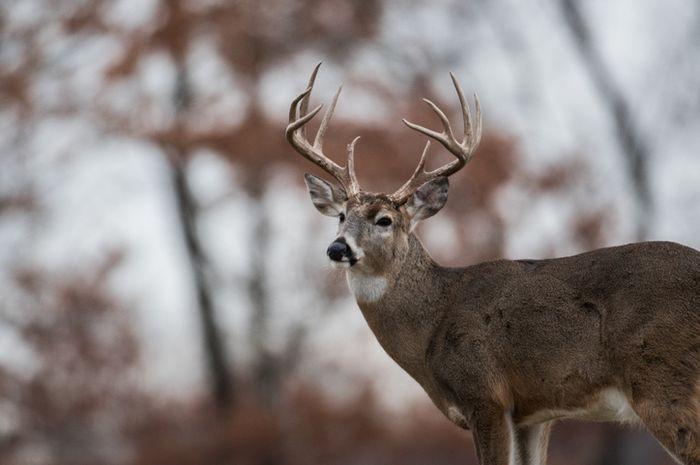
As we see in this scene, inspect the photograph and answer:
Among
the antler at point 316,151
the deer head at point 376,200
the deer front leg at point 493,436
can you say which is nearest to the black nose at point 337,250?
the deer head at point 376,200

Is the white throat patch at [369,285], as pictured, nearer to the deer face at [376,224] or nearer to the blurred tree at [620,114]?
the deer face at [376,224]

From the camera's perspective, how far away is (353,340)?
1881 cm

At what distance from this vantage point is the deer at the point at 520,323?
6.54 metres

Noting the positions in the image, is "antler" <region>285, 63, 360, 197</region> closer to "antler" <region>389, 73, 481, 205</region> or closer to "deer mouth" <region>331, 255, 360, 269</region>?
"antler" <region>389, 73, 481, 205</region>

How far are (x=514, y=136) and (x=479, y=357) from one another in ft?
42.5

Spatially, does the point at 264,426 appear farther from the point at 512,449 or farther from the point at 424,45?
the point at 512,449

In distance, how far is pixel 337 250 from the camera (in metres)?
7.54

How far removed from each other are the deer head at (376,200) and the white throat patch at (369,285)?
48 mm

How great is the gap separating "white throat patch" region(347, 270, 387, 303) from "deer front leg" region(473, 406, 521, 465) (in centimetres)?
100

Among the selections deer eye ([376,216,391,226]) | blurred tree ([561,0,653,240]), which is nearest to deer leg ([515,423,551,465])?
deer eye ([376,216,391,226])

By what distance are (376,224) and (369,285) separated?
1.09 ft

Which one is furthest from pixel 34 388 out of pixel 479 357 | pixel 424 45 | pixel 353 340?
pixel 479 357

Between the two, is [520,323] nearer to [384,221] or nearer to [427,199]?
[384,221]

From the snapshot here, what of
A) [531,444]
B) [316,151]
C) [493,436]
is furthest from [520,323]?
[316,151]
